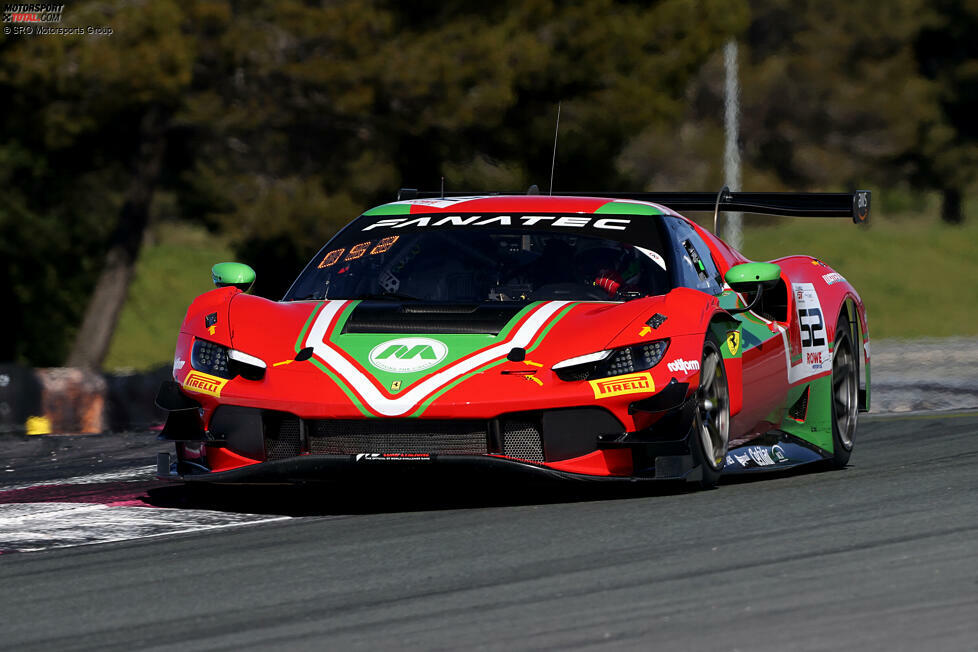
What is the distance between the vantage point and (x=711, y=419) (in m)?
7.39

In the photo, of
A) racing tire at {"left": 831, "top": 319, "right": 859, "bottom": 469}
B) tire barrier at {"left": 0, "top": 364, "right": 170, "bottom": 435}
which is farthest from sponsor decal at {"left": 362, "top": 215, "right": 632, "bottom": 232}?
tire barrier at {"left": 0, "top": 364, "right": 170, "bottom": 435}

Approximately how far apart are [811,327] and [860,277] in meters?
34.9

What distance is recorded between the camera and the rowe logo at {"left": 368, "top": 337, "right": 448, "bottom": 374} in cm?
680

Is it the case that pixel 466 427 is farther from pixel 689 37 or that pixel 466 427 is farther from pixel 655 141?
pixel 655 141

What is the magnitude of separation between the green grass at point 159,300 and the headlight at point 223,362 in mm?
28424

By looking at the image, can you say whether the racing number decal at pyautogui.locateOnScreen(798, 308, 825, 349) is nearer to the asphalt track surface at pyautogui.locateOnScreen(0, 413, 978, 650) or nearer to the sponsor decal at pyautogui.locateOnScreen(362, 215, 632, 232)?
the asphalt track surface at pyautogui.locateOnScreen(0, 413, 978, 650)

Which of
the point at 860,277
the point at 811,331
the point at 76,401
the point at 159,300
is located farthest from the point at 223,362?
the point at 860,277

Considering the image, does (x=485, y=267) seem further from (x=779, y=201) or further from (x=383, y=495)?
(x=779, y=201)

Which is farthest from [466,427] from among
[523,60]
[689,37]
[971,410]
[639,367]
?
[689,37]

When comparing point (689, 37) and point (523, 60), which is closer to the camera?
point (523, 60)

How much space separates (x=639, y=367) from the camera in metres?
6.90

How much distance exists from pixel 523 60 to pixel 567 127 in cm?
183

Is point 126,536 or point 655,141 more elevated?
point 655,141

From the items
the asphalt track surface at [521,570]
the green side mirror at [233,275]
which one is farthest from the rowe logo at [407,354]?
the green side mirror at [233,275]
